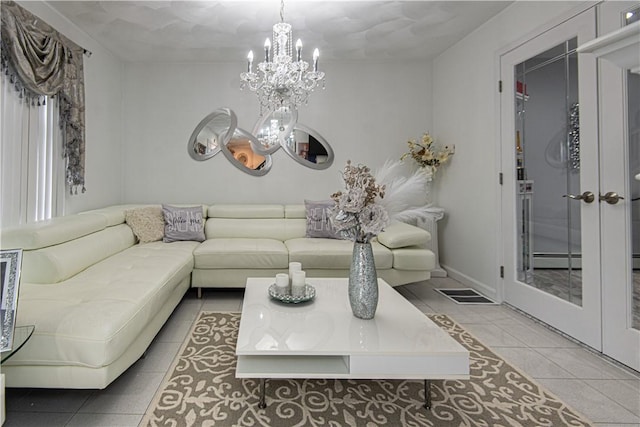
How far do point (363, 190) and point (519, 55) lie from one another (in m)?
2.20

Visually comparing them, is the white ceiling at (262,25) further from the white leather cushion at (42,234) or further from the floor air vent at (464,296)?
the floor air vent at (464,296)

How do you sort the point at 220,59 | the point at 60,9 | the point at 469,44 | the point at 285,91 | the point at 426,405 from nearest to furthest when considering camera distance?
the point at 426,405 < the point at 285,91 < the point at 60,9 < the point at 469,44 < the point at 220,59

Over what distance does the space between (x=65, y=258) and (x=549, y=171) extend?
336 cm

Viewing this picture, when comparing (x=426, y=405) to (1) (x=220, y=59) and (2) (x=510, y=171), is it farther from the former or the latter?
(1) (x=220, y=59)

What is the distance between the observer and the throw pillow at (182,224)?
3345mm

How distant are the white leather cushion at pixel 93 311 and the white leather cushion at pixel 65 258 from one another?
6 cm

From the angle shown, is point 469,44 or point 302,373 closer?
point 302,373

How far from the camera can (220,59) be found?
155 inches

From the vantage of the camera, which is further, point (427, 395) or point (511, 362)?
point (511, 362)

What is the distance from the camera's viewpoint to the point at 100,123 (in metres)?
3.52

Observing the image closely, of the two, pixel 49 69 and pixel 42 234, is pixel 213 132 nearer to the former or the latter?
Result: pixel 49 69

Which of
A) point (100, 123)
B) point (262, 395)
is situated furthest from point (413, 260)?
point (100, 123)

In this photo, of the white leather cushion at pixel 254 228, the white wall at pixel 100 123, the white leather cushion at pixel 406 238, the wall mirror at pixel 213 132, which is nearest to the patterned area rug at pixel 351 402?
the white leather cushion at pixel 406 238

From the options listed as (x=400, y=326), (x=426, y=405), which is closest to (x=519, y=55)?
(x=400, y=326)
